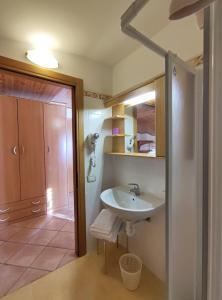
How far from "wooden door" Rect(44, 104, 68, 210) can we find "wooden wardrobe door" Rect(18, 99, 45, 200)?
4.3 inches

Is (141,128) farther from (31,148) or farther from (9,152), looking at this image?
(9,152)

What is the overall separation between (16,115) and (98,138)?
1606mm

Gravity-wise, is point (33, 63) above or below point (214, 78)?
above

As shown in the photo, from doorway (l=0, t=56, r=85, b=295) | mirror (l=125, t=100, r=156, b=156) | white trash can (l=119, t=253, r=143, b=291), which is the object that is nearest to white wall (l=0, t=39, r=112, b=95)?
doorway (l=0, t=56, r=85, b=295)

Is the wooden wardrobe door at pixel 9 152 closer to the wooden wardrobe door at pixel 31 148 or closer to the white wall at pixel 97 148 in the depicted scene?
the wooden wardrobe door at pixel 31 148

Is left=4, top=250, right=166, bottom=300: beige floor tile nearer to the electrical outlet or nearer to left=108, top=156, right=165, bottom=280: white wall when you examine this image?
left=108, top=156, right=165, bottom=280: white wall

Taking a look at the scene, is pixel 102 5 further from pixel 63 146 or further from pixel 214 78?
pixel 63 146

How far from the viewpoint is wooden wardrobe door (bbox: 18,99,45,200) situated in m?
2.78

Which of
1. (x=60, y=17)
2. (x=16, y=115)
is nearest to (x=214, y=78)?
(x=60, y=17)

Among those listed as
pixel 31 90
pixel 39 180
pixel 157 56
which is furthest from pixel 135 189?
pixel 31 90

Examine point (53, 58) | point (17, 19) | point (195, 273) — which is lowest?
point (195, 273)

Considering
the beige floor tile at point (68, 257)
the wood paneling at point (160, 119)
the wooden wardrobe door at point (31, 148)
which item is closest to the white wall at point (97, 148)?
the beige floor tile at point (68, 257)

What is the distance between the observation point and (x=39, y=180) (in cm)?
298

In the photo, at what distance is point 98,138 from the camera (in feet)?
6.57
